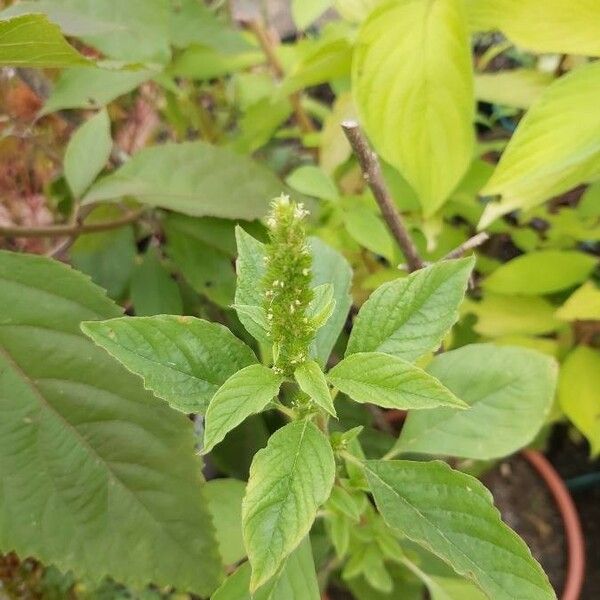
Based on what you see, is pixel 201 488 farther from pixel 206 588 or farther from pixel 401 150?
pixel 401 150

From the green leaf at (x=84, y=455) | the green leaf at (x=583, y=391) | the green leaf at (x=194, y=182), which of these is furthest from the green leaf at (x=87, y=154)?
the green leaf at (x=583, y=391)

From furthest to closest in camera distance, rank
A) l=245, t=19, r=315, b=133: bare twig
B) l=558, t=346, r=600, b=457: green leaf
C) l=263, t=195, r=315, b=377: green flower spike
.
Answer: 1. l=245, t=19, r=315, b=133: bare twig
2. l=558, t=346, r=600, b=457: green leaf
3. l=263, t=195, r=315, b=377: green flower spike

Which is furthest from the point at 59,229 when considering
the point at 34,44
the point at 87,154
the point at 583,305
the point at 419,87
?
the point at 583,305

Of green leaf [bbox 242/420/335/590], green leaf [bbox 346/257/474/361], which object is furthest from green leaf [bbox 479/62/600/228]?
green leaf [bbox 242/420/335/590]

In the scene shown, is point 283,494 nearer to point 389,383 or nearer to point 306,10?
point 389,383

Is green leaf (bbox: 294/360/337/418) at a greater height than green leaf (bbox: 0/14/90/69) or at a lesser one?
lesser

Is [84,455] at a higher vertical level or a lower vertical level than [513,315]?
higher

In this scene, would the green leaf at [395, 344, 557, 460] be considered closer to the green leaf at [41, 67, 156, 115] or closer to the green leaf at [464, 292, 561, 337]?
the green leaf at [464, 292, 561, 337]

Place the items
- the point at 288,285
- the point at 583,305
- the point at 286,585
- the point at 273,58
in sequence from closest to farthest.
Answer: the point at 288,285
the point at 286,585
the point at 583,305
the point at 273,58
